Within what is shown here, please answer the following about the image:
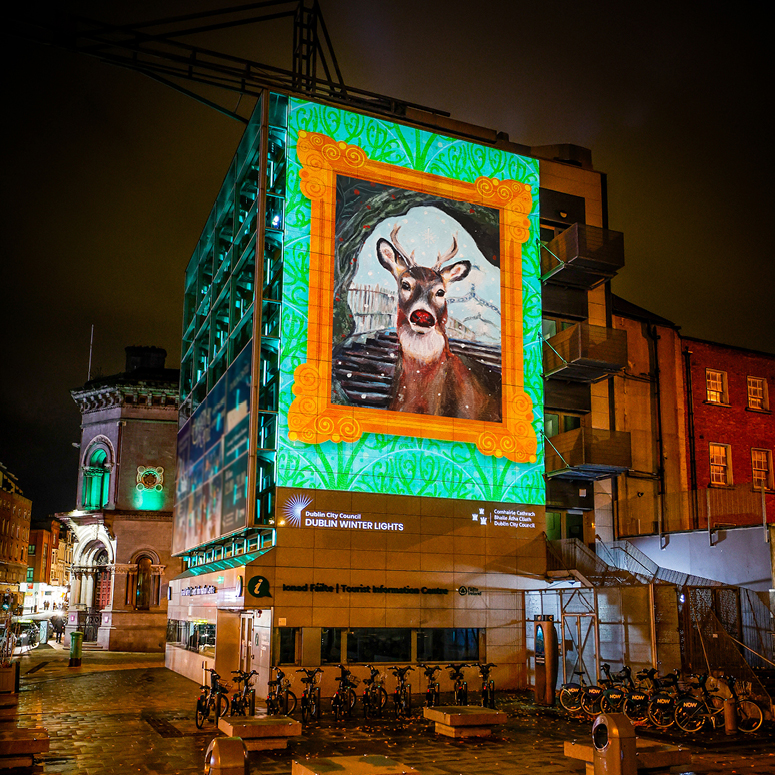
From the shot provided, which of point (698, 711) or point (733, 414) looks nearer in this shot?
point (698, 711)

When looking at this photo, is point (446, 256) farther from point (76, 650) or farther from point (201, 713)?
point (76, 650)

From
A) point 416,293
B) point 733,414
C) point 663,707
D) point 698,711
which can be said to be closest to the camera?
point 698,711

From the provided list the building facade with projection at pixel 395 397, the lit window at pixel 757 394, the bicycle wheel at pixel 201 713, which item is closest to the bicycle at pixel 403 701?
the building facade with projection at pixel 395 397

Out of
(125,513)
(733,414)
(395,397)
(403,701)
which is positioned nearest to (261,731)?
(403,701)

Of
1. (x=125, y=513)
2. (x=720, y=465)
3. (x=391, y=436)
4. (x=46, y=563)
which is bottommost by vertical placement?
(x=46, y=563)

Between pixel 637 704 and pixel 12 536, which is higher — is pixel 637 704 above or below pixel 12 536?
below

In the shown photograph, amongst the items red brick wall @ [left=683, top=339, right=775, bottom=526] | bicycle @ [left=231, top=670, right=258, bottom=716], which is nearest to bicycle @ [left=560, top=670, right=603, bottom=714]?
bicycle @ [left=231, top=670, right=258, bottom=716]

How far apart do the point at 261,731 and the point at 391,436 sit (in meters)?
14.3

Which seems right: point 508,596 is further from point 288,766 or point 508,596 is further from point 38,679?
point 38,679

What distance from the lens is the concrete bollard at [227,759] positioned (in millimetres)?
10836

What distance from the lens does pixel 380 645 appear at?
29172 mm

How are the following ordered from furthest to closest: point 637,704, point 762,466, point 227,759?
point 762,466 < point 637,704 < point 227,759

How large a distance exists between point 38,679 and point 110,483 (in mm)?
23853

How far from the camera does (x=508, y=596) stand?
3170 cm
